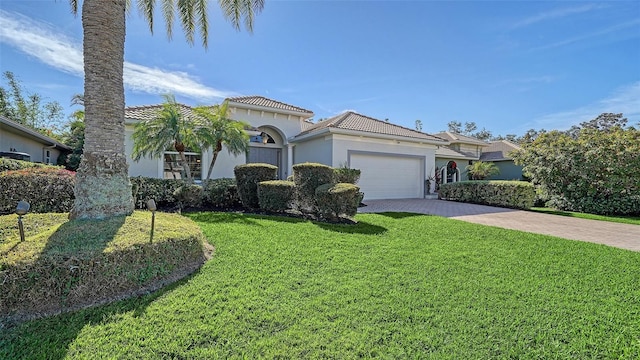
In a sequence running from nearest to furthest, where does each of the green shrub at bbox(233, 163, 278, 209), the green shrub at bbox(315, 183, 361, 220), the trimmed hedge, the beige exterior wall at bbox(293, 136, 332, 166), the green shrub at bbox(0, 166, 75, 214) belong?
1. the green shrub at bbox(0, 166, 75, 214)
2. the green shrub at bbox(315, 183, 361, 220)
3. the green shrub at bbox(233, 163, 278, 209)
4. the trimmed hedge
5. the beige exterior wall at bbox(293, 136, 332, 166)

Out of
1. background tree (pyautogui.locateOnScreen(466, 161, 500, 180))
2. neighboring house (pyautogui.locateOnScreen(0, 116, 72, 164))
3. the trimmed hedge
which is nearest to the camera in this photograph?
neighboring house (pyautogui.locateOnScreen(0, 116, 72, 164))

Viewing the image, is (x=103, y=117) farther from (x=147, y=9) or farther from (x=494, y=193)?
(x=494, y=193)

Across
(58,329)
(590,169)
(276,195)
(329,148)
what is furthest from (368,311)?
(590,169)

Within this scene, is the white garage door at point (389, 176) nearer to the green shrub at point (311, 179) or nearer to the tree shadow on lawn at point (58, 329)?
the green shrub at point (311, 179)

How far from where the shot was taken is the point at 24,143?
47.8 ft

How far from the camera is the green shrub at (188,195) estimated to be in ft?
34.0

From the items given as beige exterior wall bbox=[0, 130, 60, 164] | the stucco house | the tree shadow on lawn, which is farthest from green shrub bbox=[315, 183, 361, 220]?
the stucco house

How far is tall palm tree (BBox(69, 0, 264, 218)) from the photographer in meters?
5.27

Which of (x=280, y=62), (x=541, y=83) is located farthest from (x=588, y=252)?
(x=541, y=83)

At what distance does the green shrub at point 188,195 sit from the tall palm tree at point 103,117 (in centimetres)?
476

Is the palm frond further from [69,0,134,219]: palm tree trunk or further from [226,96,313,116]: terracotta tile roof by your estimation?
[226,96,313,116]: terracotta tile roof

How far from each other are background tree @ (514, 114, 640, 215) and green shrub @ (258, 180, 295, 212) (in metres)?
14.6

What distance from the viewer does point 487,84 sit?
61.2ft

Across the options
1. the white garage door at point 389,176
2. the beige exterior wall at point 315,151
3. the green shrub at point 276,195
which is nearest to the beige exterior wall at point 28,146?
the green shrub at point 276,195
